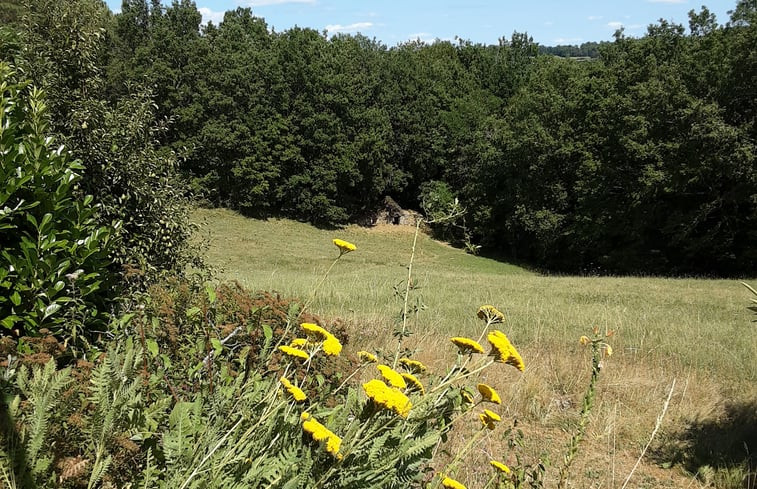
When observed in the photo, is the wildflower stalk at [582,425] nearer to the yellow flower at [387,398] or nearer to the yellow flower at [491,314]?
the yellow flower at [491,314]

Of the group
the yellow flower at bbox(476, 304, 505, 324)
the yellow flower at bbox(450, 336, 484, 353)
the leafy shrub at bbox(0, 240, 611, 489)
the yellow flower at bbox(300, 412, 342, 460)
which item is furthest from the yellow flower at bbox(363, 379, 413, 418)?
the yellow flower at bbox(476, 304, 505, 324)

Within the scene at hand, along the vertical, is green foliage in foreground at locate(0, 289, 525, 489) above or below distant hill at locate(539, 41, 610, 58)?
below

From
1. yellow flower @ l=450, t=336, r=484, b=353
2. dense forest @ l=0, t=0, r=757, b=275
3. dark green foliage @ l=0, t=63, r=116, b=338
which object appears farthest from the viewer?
dense forest @ l=0, t=0, r=757, b=275

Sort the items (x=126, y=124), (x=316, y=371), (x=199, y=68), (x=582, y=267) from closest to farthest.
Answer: (x=316, y=371) → (x=126, y=124) → (x=582, y=267) → (x=199, y=68)

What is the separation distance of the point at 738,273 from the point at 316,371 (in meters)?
27.0

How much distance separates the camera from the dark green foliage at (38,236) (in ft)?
8.34

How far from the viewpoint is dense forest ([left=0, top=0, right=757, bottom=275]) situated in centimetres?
2495

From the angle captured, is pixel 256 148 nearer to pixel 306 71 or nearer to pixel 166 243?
pixel 306 71

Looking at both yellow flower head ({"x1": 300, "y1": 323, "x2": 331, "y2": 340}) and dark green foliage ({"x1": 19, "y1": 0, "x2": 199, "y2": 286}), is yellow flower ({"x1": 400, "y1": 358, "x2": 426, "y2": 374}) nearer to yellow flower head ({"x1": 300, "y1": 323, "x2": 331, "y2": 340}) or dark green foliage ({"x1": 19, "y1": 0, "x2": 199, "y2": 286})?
yellow flower head ({"x1": 300, "y1": 323, "x2": 331, "y2": 340})

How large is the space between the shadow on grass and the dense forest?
578 inches

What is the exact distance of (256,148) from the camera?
115 ft

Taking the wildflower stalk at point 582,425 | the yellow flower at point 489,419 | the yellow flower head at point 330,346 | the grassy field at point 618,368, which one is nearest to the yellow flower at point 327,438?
the yellow flower head at point 330,346

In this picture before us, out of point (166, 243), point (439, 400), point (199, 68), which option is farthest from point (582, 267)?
point (439, 400)

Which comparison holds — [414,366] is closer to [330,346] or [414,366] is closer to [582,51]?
Answer: [330,346]
